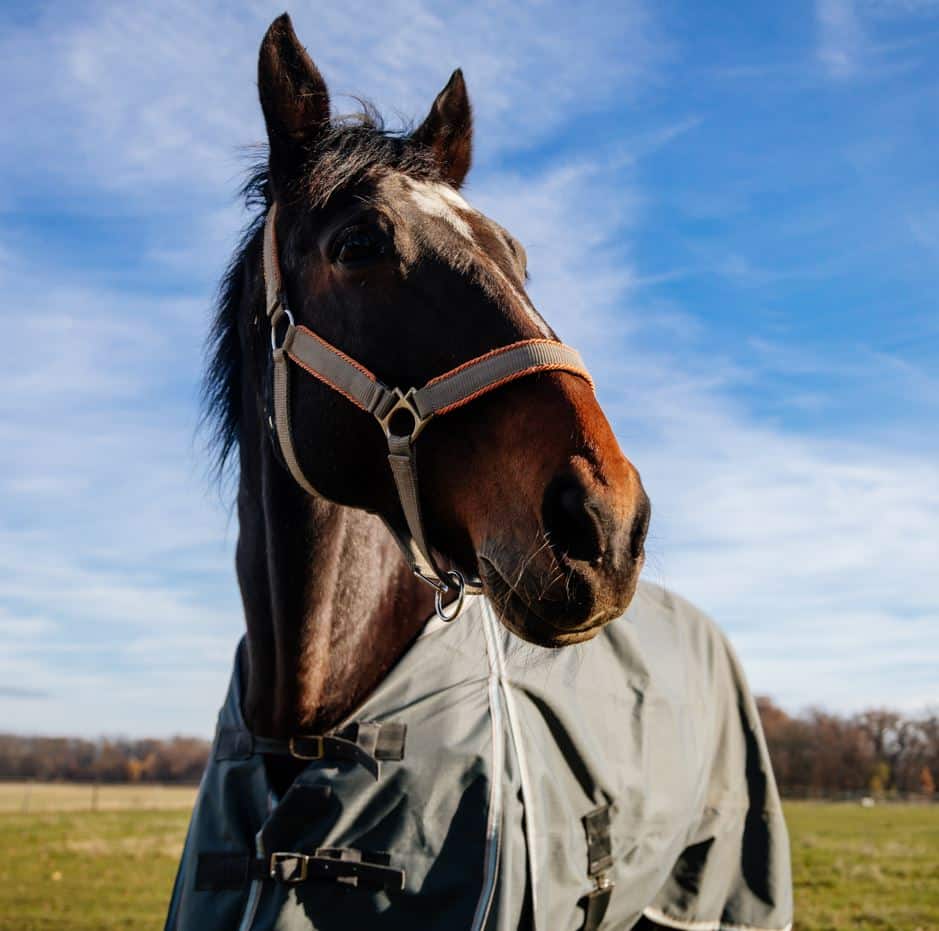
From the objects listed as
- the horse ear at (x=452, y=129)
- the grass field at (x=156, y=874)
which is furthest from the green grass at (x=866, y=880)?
the horse ear at (x=452, y=129)

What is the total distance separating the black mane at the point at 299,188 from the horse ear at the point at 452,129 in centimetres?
12

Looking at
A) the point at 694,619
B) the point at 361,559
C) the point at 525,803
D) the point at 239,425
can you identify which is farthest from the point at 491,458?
the point at 694,619

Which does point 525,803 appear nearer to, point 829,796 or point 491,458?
point 491,458

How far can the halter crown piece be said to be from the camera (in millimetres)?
2400

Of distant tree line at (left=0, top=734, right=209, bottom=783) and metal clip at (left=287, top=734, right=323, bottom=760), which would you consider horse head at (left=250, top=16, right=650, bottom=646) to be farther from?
distant tree line at (left=0, top=734, right=209, bottom=783)

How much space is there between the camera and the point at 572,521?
2.17m

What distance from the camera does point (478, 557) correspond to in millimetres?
2385

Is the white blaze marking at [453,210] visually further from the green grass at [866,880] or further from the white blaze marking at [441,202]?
the green grass at [866,880]

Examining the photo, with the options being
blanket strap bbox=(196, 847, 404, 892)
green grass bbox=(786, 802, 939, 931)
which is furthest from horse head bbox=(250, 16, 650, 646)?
green grass bbox=(786, 802, 939, 931)

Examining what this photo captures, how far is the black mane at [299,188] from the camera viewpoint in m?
3.03

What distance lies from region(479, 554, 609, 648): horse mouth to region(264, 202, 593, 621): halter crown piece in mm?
219

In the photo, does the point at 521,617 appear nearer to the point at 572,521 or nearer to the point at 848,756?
the point at 572,521

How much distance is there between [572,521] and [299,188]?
1650 mm

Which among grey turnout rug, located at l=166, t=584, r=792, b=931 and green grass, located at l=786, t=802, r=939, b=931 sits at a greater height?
grey turnout rug, located at l=166, t=584, r=792, b=931
